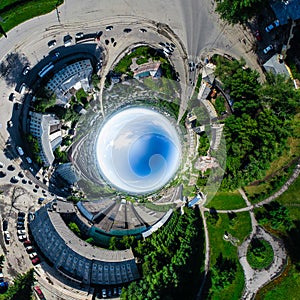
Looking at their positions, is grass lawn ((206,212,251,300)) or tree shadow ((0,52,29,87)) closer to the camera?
grass lawn ((206,212,251,300))

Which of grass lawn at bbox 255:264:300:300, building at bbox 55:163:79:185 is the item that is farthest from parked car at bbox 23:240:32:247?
grass lawn at bbox 255:264:300:300

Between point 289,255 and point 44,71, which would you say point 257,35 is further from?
point 289,255

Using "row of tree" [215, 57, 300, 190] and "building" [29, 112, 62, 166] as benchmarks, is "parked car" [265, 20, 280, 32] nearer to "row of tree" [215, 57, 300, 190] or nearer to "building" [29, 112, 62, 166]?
"row of tree" [215, 57, 300, 190]

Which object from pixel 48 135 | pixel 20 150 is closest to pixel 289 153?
pixel 48 135

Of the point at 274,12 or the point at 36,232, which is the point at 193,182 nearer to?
the point at 36,232

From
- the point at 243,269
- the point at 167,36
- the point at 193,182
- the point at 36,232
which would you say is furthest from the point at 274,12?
the point at 36,232
